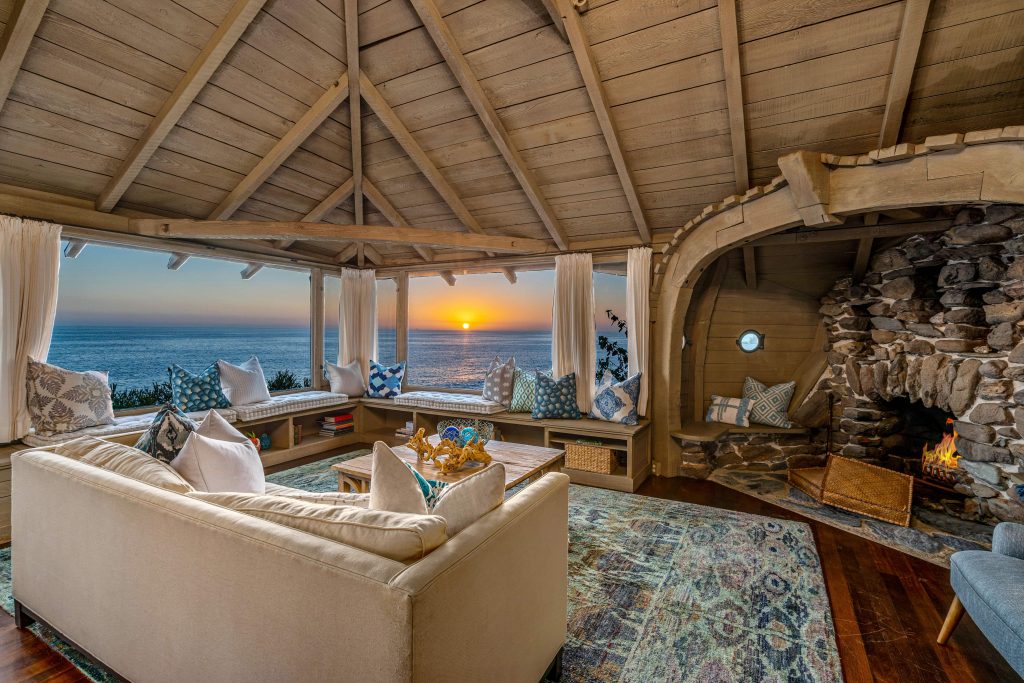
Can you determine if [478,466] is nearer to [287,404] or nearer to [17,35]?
[287,404]

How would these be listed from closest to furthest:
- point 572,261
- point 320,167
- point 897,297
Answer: point 897,297, point 320,167, point 572,261

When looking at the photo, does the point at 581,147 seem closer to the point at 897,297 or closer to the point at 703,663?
the point at 897,297

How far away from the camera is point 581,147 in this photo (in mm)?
3617

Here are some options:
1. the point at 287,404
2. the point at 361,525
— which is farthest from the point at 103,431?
the point at 361,525

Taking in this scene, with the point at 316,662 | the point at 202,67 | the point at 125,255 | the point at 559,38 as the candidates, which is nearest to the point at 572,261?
the point at 559,38

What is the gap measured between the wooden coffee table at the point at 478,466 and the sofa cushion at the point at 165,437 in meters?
0.91

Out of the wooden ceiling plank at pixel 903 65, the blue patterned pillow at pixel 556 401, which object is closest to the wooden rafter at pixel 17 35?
the blue patterned pillow at pixel 556 401

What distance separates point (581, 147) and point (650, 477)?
115 inches

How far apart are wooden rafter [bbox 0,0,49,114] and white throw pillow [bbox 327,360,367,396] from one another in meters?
3.43

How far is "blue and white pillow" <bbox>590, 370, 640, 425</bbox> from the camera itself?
4219 millimetres

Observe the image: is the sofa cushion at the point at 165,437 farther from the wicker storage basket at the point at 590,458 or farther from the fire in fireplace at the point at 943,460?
the fire in fireplace at the point at 943,460

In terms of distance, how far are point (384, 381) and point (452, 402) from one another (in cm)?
111

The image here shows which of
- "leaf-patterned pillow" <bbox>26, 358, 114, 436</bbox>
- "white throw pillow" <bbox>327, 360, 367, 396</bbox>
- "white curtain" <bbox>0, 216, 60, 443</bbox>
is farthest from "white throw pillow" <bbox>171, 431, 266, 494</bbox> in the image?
"white throw pillow" <bbox>327, 360, 367, 396</bbox>

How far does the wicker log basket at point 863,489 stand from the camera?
11.2 ft
